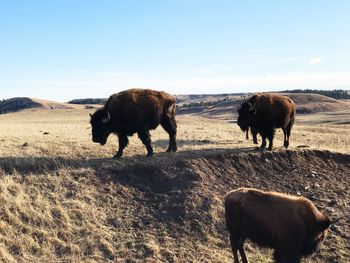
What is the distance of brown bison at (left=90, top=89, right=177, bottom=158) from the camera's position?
1579 centimetres

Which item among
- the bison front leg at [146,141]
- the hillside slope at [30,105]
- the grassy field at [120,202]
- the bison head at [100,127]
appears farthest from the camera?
the hillside slope at [30,105]

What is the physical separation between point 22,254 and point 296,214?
6.13m

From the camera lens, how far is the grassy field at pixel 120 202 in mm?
10992

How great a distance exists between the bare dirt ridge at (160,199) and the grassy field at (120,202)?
0.09 feet

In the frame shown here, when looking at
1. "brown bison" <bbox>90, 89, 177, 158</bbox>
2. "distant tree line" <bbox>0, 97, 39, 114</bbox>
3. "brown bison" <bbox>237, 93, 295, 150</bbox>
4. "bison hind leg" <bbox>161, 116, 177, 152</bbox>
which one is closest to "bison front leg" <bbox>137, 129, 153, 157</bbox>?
"brown bison" <bbox>90, 89, 177, 158</bbox>

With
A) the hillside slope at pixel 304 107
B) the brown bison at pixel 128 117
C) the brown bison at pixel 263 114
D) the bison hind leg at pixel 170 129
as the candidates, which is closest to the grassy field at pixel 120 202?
the bison hind leg at pixel 170 129

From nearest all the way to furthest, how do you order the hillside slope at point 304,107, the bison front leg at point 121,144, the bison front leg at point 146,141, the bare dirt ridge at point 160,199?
the bare dirt ridge at point 160,199 → the bison front leg at point 121,144 → the bison front leg at point 146,141 → the hillside slope at point 304,107

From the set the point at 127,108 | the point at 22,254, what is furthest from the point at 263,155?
the point at 22,254

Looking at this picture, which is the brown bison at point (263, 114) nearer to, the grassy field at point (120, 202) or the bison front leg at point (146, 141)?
the grassy field at point (120, 202)

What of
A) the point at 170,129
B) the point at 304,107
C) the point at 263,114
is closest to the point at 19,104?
the point at 304,107

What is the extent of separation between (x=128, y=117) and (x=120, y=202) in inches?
151

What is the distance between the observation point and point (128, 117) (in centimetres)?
1580

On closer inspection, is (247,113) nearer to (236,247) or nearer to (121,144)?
(121,144)

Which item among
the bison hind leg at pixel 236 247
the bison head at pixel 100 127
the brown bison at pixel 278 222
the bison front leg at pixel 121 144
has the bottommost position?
the bison hind leg at pixel 236 247
